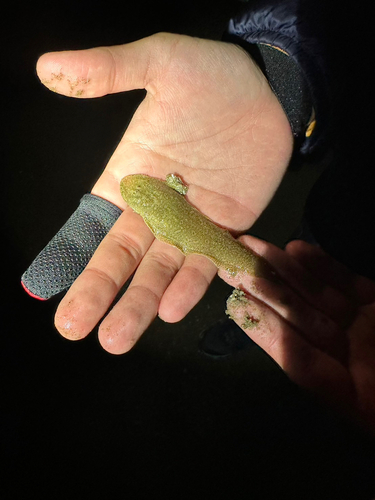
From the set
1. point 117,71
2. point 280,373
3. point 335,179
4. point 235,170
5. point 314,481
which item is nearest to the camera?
point 117,71

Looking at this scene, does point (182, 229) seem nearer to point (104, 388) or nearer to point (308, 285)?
point (308, 285)

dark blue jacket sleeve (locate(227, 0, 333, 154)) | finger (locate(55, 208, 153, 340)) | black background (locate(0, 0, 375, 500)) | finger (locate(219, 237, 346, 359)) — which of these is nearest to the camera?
finger (locate(55, 208, 153, 340))

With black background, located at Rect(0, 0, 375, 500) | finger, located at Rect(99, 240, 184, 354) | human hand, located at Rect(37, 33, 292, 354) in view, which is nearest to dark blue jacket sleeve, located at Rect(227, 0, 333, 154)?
human hand, located at Rect(37, 33, 292, 354)

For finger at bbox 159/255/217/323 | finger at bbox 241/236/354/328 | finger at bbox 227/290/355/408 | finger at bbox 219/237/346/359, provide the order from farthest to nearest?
1. finger at bbox 241/236/354/328
2. finger at bbox 159/255/217/323
3. finger at bbox 219/237/346/359
4. finger at bbox 227/290/355/408

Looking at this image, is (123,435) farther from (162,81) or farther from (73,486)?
(162,81)

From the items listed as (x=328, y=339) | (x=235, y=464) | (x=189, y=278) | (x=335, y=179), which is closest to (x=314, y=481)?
(x=235, y=464)

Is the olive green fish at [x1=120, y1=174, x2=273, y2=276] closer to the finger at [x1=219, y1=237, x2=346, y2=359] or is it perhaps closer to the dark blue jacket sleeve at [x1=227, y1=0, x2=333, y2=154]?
the finger at [x1=219, y1=237, x2=346, y2=359]
